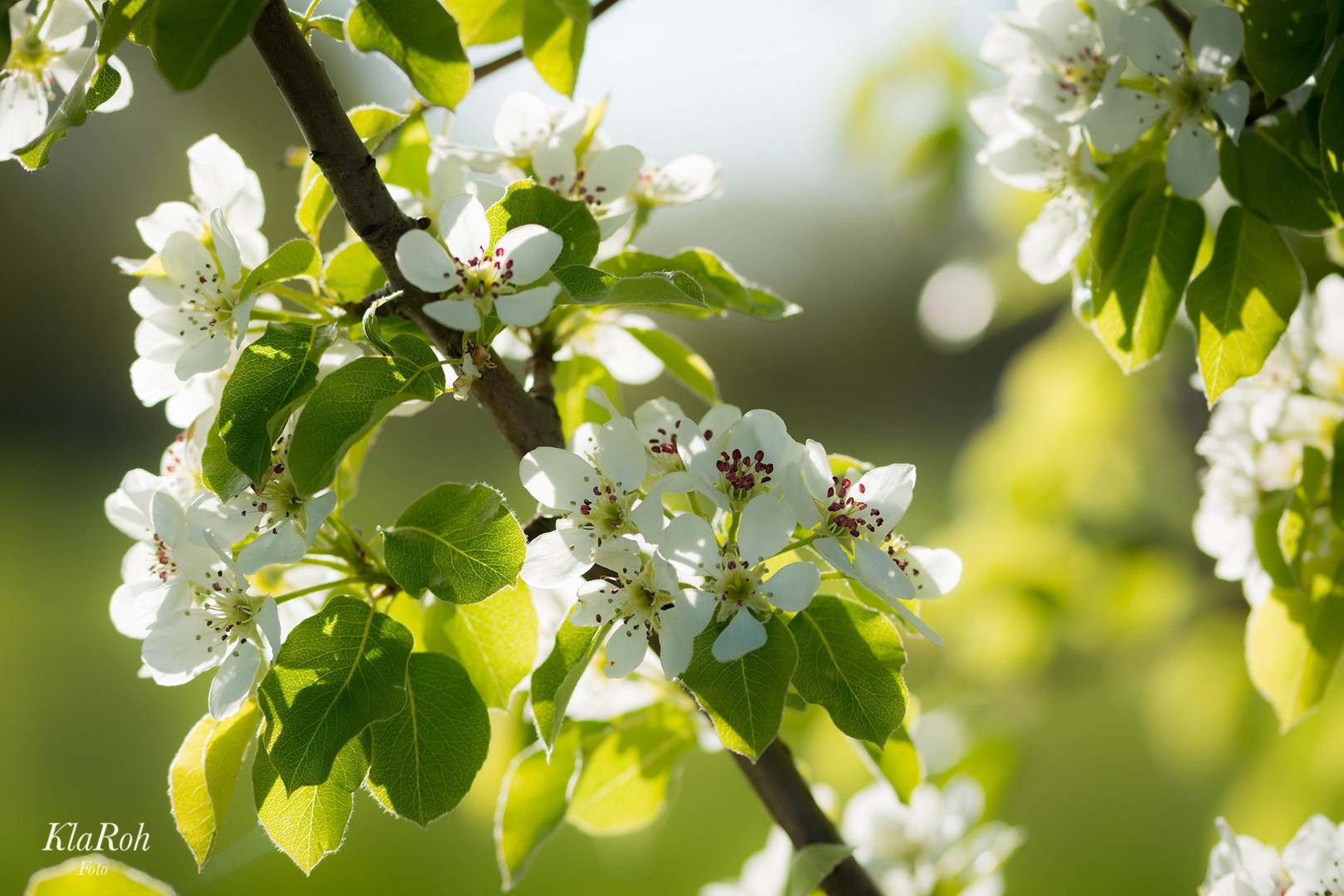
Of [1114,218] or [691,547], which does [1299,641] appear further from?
[691,547]

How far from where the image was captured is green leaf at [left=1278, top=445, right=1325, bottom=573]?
66cm

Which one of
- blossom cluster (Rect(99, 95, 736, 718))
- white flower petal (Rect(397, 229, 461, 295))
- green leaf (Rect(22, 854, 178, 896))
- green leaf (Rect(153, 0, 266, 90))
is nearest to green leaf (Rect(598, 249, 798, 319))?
blossom cluster (Rect(99, 95, 736, 718))

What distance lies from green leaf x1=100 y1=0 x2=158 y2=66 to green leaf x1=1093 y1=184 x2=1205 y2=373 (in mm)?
569

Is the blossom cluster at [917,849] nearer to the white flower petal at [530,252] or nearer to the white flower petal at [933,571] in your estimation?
the white flower petal at [933,571]

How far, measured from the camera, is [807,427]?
19.9 ft

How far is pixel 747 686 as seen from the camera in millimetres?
469

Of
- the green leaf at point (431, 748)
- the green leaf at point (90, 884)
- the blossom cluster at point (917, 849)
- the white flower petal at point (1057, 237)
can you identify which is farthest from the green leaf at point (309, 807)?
the white flower petal at point (1057, 237)

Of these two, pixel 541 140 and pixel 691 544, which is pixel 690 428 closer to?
pixel 691 544

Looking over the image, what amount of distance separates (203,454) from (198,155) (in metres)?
0.23

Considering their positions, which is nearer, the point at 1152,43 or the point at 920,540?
the point at 1152,43

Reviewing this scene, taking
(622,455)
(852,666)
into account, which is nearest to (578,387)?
(622,455)

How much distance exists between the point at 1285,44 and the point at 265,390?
0.61 meters

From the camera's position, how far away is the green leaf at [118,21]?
0.44 m

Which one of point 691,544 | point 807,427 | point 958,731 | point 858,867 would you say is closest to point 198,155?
point 691,544
